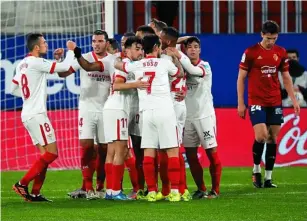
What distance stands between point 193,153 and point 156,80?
127 cm

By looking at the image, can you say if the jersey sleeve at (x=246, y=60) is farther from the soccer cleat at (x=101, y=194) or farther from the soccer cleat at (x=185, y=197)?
the soccer cleat at (x=101, y=194)

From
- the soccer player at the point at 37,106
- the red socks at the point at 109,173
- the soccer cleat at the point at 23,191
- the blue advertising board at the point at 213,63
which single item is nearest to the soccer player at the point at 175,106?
the red socks at the point at 109,173

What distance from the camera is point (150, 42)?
11344mm

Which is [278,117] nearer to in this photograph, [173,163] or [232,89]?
[173,163]

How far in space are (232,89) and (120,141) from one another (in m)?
6.92

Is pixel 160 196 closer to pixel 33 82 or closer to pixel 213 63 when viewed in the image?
pixel 33 82

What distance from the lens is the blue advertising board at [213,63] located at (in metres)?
17.9

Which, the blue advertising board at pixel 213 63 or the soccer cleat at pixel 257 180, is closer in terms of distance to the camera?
the soccer cleat at pixel 257 180

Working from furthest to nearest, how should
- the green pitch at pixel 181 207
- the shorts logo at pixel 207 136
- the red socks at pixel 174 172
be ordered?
1. the shorts logo at pixel 207 136
2. the red socks at pixel 174 172
3. the green pitch at pixel 181 207

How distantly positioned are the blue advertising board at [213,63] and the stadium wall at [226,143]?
41 centimetres

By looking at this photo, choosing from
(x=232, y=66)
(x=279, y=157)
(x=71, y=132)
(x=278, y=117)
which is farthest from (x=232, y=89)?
(x=278, y=117)

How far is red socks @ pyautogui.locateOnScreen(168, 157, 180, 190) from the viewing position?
11289 millimetres

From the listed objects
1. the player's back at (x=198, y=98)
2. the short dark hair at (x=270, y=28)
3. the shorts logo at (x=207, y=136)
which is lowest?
the shorts logo at (x=207, y=136)

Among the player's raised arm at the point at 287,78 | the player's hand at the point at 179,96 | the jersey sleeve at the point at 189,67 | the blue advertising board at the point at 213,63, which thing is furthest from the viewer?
the blue advertising board at the point at 213,63
